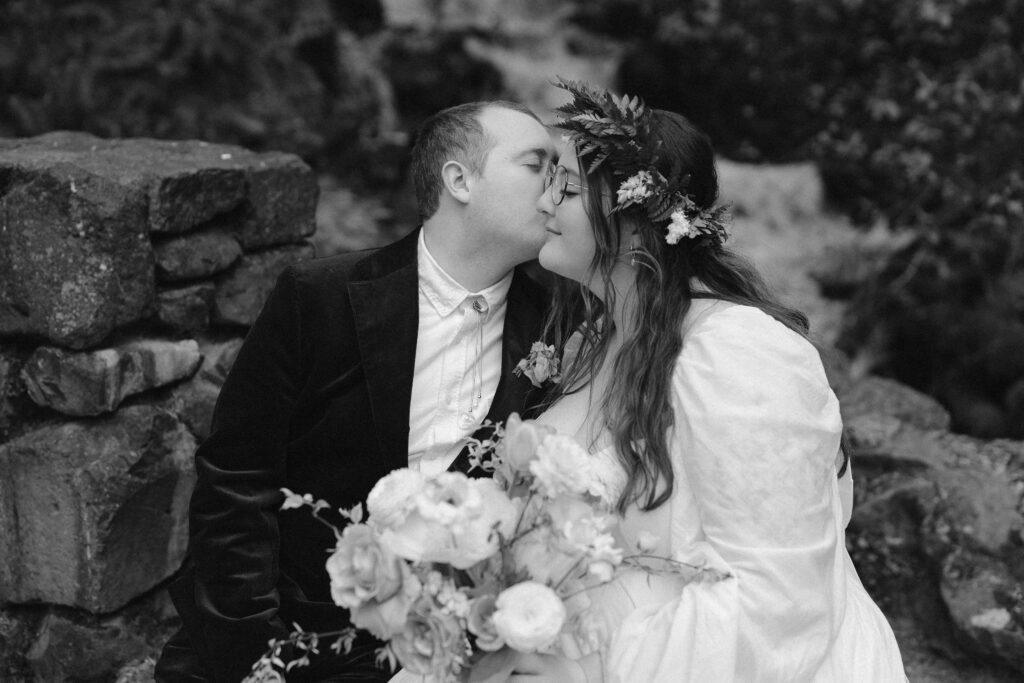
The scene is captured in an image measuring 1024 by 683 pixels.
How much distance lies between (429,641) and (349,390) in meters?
1.17

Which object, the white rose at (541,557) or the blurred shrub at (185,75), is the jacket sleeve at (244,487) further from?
the blurred shrub at (185,75)

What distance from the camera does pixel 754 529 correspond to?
2.23m

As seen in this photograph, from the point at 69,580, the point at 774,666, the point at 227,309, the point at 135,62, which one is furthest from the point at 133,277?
the point at 135,62

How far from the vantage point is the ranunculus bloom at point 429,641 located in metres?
1.94

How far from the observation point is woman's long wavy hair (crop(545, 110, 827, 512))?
244 centimetres

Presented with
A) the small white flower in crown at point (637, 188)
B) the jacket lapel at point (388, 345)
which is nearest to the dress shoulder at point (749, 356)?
the small white flower in crown at point (637, 188)

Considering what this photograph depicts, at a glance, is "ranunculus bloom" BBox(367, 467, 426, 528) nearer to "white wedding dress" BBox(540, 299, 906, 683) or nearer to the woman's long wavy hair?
"white wedding dress" BBox(540, 299, 906, 683)

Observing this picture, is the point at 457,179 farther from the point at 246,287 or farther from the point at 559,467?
the point at 559,467

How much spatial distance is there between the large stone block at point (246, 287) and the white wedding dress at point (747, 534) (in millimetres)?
1769

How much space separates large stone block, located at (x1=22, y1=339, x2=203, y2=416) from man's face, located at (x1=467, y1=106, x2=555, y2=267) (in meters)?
1.15

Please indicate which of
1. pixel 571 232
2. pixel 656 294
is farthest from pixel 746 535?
pixel 571 232

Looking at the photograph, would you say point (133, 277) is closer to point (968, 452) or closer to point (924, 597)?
point (924, 597)

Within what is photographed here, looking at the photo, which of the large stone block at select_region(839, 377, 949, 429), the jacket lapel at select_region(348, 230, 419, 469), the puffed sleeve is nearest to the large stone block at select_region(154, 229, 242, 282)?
the jacket lapel at select_region(348, 230, 419, 469)

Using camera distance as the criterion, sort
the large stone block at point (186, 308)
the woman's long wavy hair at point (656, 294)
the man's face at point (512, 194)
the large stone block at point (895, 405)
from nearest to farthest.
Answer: the woman's long wavy hair at point (656, 294), the man's face at point (512, 194), the large stone block at point (186, 308), the large stone block at point (895, 405)
